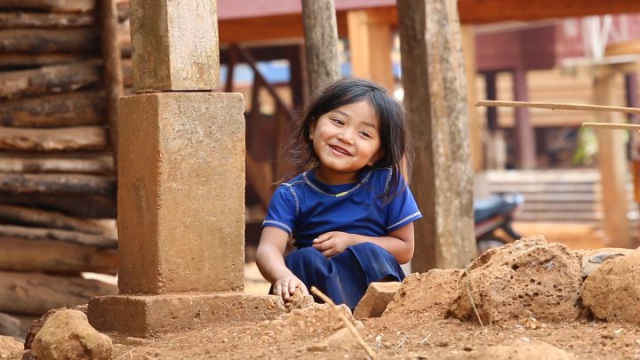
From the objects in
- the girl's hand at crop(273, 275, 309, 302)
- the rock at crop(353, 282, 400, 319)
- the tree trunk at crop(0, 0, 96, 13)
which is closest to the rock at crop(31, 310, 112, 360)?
the girl's hand at crop(273, 275, 309, 302)

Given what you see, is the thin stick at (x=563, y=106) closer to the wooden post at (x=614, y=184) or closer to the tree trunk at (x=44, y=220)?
the tree trunk at (x=44, y=220)

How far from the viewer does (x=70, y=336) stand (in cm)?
377

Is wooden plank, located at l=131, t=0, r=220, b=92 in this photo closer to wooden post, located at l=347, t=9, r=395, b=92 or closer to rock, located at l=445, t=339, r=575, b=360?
rock, located at l=445, t=339, r=575, b=360

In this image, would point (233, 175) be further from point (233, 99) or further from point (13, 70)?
point (13, 70)

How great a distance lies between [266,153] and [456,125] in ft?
33.1

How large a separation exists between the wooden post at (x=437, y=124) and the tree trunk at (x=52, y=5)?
2.25 meters

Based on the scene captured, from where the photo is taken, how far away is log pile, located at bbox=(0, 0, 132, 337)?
7.26m

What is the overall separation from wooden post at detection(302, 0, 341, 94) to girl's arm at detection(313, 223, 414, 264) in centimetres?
143

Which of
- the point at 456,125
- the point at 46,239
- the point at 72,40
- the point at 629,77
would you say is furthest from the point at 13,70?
the point at 629,77

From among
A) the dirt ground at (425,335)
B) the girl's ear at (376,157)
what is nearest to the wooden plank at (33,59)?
the girl's ear at (376,157)

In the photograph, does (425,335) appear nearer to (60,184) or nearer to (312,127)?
(312,127)

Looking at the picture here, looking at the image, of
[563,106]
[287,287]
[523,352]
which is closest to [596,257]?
[563,106]

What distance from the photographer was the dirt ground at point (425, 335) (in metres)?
3.42

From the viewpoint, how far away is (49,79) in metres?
7.38
